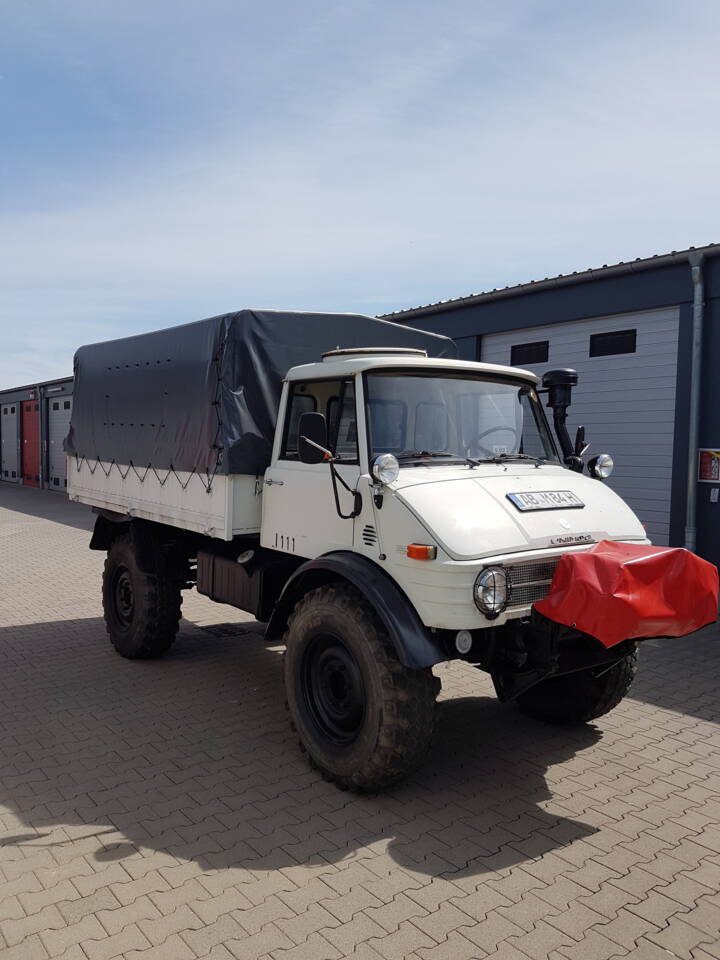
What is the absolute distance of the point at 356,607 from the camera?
4.20 metres

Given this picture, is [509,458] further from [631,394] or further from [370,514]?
[631,394]

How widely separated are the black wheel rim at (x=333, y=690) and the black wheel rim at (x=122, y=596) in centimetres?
297

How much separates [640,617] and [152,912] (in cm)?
255

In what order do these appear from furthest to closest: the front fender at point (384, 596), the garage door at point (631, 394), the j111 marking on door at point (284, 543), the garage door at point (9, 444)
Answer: the garage door at point (9, 444) < the garage door at point (631, 394) < the j111 marking on door at point (284, 543) < the front fender at point (384, 596)

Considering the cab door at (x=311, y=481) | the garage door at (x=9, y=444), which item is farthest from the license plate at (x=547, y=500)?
the garage door at (x=9, y=444)

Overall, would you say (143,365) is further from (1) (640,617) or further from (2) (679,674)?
(2) (679,674)

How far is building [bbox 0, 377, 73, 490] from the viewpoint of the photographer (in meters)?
26.0

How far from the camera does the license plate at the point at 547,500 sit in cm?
420

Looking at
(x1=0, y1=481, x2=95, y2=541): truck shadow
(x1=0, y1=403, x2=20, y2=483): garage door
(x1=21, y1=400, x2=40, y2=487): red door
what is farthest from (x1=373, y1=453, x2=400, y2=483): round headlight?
(x1=0, y1=403, x2=20, y2=483): garage door

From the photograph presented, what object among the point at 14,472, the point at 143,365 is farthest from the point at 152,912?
the point at 14,472

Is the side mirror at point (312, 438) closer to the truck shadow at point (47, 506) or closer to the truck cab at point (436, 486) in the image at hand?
the truck cab at point (436, 486)

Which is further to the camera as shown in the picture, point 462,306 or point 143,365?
point 462,306

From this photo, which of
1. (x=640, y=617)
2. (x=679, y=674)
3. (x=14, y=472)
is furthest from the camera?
(x=14, y=472)

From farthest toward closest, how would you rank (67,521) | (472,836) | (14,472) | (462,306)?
(14,472) → (67,521) → (462,306) → (472,836)
